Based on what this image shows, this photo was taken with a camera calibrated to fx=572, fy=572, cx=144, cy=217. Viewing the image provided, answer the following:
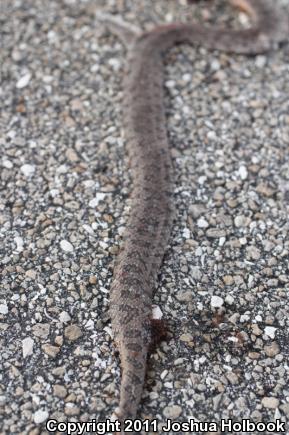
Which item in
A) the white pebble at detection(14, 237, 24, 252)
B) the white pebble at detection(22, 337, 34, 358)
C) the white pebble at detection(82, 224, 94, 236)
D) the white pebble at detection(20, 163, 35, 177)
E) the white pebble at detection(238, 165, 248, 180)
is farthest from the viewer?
the white pebble at detection(238, 165, 248, 180)

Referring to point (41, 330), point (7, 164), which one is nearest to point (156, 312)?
point (41, 330)

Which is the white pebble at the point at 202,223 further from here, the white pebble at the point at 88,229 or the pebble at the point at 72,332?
the pebble at the point at 72,332

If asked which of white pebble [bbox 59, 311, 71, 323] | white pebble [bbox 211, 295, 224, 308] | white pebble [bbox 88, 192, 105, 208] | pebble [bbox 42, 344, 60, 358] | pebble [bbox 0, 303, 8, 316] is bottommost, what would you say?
pebble [bbox 42, 344, 60, 358]

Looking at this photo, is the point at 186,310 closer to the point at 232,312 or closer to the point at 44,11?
the point at 232,312

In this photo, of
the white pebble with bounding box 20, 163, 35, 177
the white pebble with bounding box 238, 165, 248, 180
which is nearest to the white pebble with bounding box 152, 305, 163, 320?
the white pebble with bounding box 238, 165, 248, 180

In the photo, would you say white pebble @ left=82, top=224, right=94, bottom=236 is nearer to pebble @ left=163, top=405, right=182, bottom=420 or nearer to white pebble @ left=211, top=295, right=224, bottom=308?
white pebble @ left=211, top=295, right=224, bottom=308

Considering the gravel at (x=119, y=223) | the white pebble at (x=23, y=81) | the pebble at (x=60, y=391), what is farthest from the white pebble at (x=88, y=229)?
the white pebble at (x=23, y=81)
